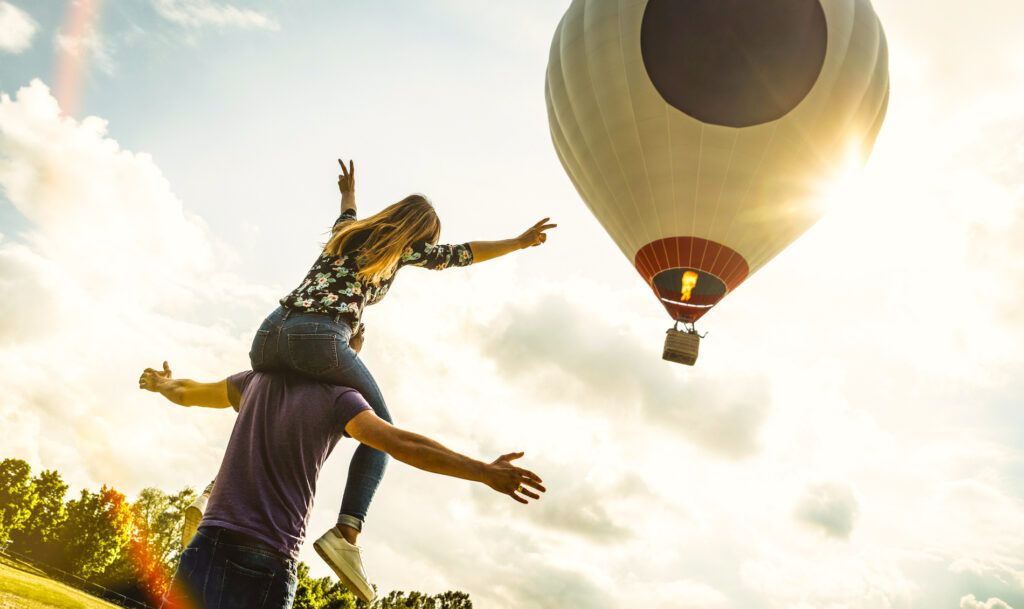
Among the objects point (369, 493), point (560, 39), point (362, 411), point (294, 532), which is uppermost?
point (560, 39)

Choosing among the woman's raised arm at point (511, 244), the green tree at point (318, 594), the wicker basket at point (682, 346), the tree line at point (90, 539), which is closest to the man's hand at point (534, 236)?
the woman's raised arm at point (511, 244)

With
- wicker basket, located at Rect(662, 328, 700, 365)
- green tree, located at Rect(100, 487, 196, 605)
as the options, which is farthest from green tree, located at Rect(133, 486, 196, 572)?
wicker basket, located at Rect(662, 328, 700, 365)

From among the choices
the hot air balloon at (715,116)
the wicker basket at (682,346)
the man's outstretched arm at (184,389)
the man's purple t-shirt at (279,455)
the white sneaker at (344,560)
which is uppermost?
the hot air balloon at (715,116)

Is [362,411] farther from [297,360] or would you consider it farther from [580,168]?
[580,168]

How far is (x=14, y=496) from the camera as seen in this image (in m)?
56.0

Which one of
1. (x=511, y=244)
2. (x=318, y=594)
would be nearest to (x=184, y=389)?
(x=511, y=244)

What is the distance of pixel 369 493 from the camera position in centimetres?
351

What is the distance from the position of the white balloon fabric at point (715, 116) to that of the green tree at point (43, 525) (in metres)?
60.6

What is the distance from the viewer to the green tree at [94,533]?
5503 cm

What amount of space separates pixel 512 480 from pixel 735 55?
16.2 m

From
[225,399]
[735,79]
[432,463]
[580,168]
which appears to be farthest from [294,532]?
[580,168]

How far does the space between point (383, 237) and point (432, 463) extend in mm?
1554

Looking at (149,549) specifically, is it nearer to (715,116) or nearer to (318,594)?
(318,594)

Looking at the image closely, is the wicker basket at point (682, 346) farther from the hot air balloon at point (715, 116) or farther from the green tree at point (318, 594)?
the green tree at point (318, 594)
